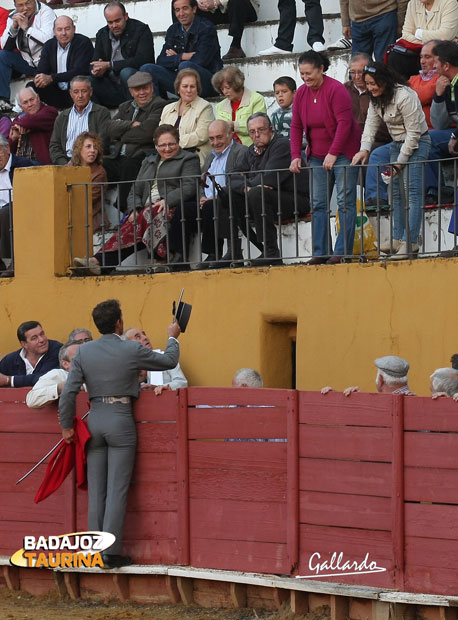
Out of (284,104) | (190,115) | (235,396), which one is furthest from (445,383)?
(190,115)

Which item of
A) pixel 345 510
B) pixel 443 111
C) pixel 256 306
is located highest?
pixel 443 111

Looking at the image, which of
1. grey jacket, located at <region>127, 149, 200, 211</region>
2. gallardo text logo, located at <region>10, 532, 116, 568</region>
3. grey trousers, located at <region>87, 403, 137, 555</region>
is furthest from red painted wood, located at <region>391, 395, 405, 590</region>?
grey jacket, located at <region>127, 149, 200, 211</region>

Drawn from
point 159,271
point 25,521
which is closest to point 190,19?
point 159,271

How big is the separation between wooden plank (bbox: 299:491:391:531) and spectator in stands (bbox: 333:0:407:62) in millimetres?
5273

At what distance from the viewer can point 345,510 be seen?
379 inches

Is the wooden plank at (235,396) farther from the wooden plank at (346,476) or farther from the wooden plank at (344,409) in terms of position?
the wooden plank at (346,476)

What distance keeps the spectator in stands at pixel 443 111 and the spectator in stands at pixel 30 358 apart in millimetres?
2963

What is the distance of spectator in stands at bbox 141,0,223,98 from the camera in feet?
48.0

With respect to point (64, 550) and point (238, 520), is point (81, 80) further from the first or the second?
point (238, 520)

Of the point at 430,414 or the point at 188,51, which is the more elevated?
the point at 188,51

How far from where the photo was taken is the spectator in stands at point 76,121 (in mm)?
14070

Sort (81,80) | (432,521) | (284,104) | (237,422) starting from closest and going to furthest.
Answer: (432,521), (237,422), (284,104), (81,80)

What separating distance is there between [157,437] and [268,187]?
2408mm

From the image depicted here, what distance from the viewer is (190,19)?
1492cm
